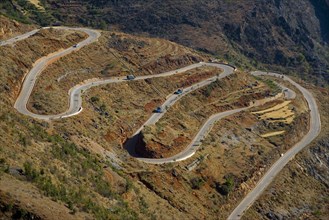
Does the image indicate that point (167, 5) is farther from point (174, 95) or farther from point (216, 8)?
point (174, 95)

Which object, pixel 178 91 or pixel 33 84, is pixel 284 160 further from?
pixel 33 84

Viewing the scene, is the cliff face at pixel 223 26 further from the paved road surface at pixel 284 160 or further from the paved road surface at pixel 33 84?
the paved road surface at pixel 33 84

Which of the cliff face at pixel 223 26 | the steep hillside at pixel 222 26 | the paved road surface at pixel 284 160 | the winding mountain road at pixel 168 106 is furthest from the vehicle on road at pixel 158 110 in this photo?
the cliff face at pixel 223 26

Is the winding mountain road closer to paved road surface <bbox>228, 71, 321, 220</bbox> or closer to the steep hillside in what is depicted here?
paved road surface <bbox>228, 71, 321, 220</bbox>

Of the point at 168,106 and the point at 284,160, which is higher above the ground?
the point at 168,106

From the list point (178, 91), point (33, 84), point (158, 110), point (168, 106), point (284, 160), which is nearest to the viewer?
point (33, 84)

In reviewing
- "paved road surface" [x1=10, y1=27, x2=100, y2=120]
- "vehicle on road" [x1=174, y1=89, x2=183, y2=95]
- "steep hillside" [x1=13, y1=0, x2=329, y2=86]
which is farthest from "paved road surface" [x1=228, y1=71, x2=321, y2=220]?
"steep hillside" [x1=13, y1=0, x2=329, y2=86]

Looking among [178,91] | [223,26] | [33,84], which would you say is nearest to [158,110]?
[178,91]
